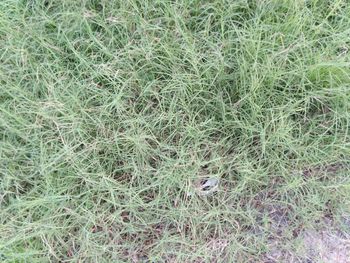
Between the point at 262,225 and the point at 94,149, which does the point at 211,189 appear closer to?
the point at 262,225

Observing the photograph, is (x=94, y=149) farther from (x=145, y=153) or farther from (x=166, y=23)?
(x=166, y=23)

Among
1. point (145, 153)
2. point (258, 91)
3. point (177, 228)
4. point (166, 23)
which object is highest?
point (166, 23)

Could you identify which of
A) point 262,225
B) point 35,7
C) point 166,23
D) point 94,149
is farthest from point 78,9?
point 262,225

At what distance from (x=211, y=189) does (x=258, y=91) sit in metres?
0.42

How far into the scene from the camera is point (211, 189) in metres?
1.64

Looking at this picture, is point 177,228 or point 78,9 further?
point 78,9

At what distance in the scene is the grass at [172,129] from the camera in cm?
162

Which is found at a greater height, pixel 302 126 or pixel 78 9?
pixel 78 9

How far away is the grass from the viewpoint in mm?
1617

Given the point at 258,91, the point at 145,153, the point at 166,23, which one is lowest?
the point at 145,153

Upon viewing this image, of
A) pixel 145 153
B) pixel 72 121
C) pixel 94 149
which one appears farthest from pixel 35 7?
pixel 145 153

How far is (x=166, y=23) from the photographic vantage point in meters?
1.78

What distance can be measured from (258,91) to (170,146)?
1.32 feet

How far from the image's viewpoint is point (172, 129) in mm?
1720
